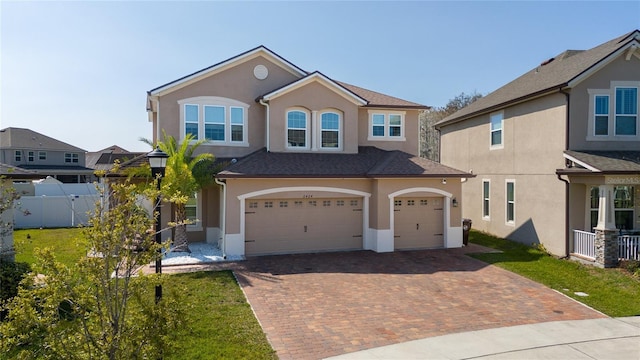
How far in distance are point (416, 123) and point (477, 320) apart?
495 inches

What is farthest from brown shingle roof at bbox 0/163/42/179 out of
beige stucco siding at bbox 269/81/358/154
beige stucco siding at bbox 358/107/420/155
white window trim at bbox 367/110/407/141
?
white window trim at bbox 367/110/407/141

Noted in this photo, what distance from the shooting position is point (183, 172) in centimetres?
1449

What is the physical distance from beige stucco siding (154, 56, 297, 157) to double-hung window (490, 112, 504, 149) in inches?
396

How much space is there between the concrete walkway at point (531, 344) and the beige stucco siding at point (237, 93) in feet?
39.9

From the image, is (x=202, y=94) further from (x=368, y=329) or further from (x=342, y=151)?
(x=368, y=329)

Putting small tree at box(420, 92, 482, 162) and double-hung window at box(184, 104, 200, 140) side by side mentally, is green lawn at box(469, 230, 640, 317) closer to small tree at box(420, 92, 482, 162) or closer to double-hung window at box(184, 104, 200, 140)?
double-hung window at box(184, 104, 200, 140)

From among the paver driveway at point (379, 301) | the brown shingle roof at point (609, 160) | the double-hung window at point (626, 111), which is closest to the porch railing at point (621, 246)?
the brown shingle roof at point (609, 160)

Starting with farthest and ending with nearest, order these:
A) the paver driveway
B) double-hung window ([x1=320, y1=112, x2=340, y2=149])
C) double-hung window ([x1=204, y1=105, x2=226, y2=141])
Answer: double-hung window ([x1=320, y1=112, x2=340, y2=149]), double-hung window ([x1=204, y1=105, x2=226, y2=141]), the paver driveway

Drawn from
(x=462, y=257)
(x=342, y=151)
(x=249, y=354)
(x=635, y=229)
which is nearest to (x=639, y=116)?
(x=635, y=229)

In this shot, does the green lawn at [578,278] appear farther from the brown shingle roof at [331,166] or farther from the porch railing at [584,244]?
the brown shingle roof at [331,166]

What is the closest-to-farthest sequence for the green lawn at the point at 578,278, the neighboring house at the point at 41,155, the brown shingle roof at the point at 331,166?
the green lawn at the point at 578,278 < the brown shingle roof at the point at 331,166 < the neighboring house at the point at 41,155

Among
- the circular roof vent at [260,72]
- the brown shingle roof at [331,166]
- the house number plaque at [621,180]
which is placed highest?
the circular roof vent at [260,72]

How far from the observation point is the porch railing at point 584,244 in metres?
13.9

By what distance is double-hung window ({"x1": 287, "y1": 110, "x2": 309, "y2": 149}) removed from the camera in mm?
17484
